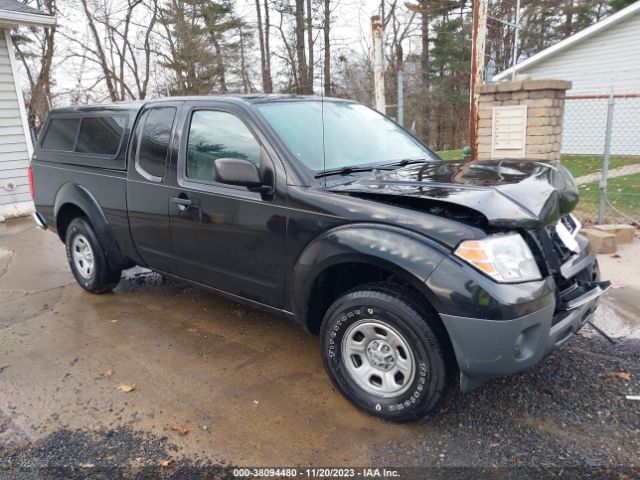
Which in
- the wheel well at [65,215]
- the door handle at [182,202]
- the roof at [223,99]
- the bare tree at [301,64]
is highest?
the bare tree at [301,64]

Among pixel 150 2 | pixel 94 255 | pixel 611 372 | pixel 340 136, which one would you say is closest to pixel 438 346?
pixel 611 372

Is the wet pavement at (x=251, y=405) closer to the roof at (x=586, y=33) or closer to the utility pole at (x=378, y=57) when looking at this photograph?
the utility pole at (x=378, y=57)

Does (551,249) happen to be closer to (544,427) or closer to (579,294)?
(579,294)

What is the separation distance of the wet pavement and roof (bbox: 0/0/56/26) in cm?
700

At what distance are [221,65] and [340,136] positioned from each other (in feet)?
60.2

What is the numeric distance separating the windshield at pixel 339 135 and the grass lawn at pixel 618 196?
4.45m

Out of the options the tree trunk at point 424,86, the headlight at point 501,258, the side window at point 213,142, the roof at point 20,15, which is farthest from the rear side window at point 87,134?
the tree trunk at point 424,86

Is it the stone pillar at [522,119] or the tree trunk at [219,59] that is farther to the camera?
the tree trunk at [219,59]

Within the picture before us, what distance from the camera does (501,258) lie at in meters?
2.48

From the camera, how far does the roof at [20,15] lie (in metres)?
8.85

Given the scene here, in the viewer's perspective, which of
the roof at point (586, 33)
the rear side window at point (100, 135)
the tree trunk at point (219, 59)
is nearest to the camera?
the rear side window at point (100, 135)

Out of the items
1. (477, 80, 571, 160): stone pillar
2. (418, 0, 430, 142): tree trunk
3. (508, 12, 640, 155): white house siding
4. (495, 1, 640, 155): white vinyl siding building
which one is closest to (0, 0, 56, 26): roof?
(477, 80, 571, 160): stone pillar

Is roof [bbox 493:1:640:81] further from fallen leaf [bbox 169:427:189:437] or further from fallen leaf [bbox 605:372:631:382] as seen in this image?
fallen leaf [bbox 169:427:189:437]

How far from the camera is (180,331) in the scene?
165 inches
